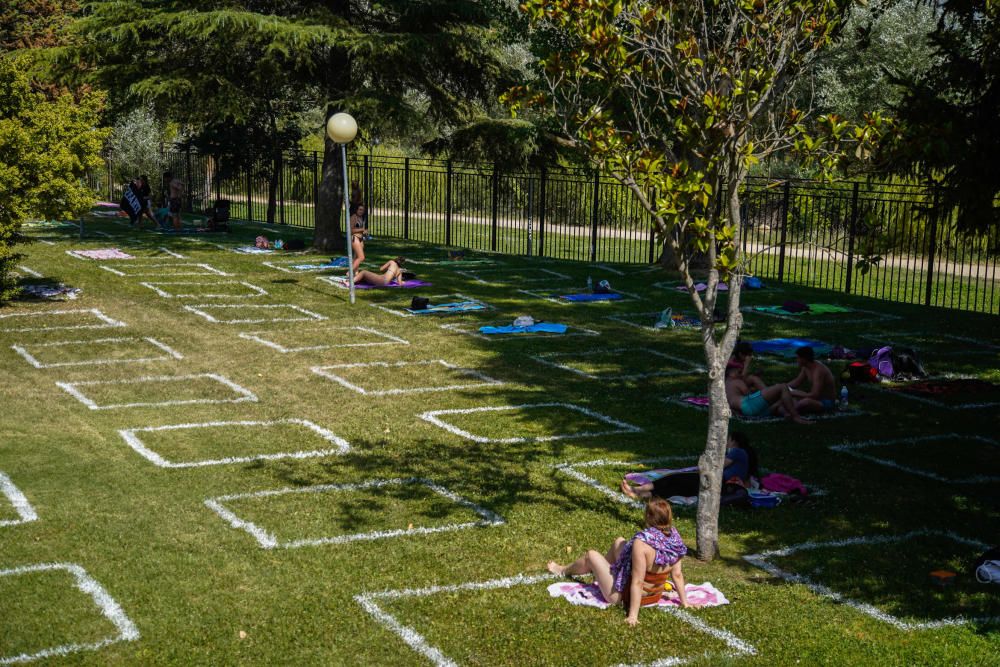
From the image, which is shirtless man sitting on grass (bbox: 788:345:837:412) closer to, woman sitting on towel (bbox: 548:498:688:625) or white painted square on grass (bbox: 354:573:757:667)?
woman sitting on towel (bbox: 548:498:688:625)

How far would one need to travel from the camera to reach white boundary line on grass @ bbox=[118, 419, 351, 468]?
11453mm

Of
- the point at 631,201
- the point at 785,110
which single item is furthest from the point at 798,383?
the point at 631,201

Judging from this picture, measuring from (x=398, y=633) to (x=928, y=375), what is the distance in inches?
469

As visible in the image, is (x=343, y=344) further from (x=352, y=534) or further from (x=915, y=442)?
(x=915, y=442)

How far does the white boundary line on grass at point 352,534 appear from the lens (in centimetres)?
930

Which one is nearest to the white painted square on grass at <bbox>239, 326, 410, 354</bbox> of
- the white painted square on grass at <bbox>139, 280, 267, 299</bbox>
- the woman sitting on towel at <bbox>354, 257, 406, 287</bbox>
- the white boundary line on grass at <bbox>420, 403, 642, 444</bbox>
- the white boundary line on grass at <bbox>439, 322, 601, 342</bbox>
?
the white boundary line on grass at <bbox>439, 322, 601, 342</bbox>

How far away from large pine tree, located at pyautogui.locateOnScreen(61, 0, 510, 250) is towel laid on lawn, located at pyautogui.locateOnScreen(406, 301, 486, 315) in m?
7.82

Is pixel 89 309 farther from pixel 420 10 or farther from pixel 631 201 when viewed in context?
pixel 631 201

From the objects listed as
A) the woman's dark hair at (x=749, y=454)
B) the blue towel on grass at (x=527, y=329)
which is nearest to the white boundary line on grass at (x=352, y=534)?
the woman's dark hair at (x=749, y=454)

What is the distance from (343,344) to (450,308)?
4.00m

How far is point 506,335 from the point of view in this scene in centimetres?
Result: 1908

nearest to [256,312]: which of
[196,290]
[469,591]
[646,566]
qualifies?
[196,290]

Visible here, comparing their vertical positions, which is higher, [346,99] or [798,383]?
[346,99]

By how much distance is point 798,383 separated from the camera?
14.5 m
